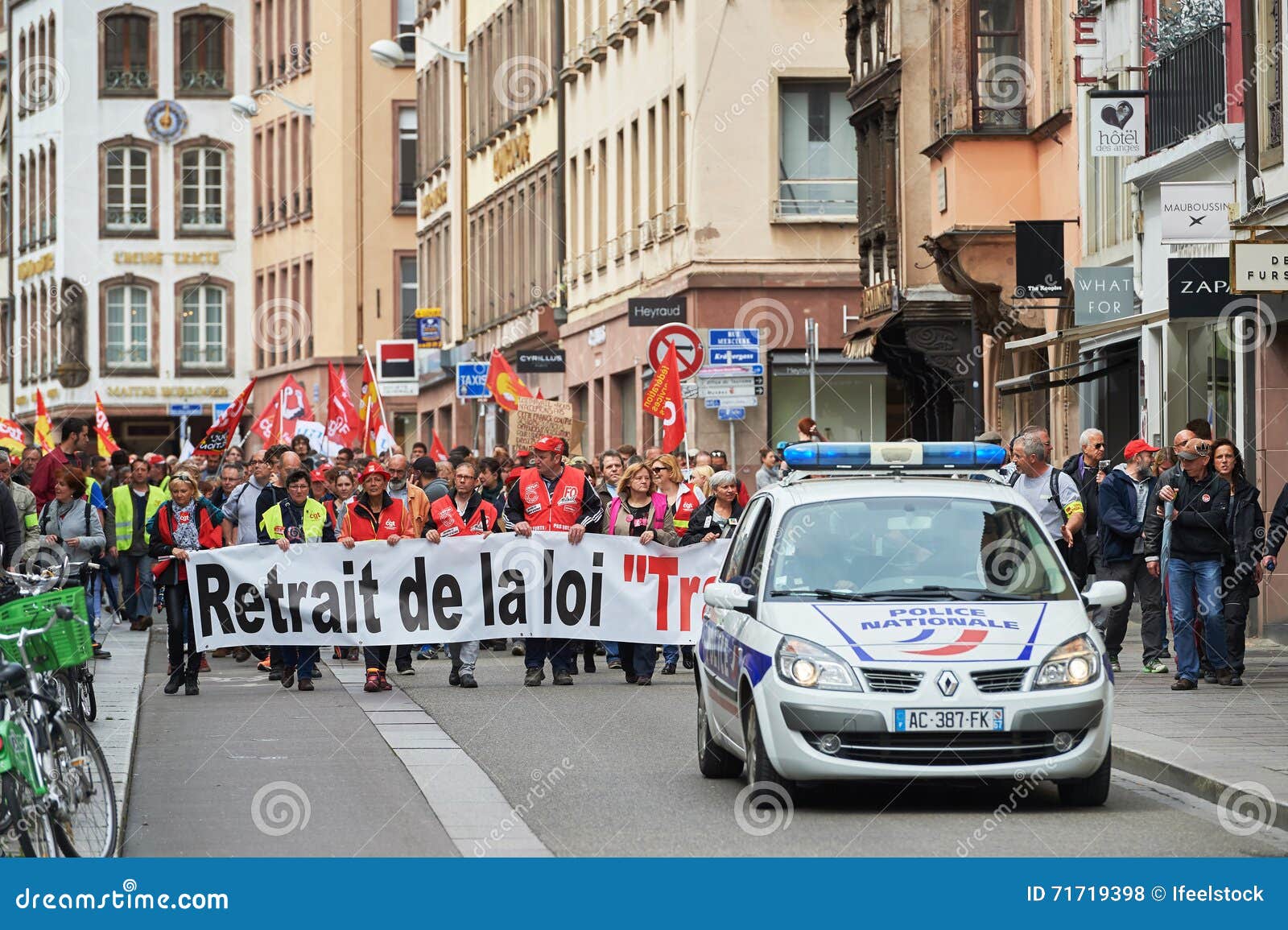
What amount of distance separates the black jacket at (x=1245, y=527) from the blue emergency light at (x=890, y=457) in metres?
5.55

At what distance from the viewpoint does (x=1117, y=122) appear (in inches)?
1013

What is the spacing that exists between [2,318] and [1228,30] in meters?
75.5

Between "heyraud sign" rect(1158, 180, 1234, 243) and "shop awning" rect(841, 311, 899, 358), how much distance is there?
1187 centimetres

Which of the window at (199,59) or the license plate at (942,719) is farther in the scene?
the window at (199,59)

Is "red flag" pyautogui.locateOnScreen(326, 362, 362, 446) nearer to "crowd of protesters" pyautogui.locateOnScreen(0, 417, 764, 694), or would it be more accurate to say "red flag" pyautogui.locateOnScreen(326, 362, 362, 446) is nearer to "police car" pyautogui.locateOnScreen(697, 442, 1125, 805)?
"crowd of protesters" pyautogui.locateOnScreen(0, 417, 764, 694)

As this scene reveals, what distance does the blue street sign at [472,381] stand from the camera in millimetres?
43875

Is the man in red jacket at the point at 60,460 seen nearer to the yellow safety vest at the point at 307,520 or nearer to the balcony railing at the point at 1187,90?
the yellow safety vest at the point at 307,520

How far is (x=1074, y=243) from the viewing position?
97.1ft

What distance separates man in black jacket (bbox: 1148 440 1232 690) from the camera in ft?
62.2

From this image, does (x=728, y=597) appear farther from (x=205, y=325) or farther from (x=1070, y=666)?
(x=205, y=325)

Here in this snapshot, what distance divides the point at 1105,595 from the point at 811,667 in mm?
1609

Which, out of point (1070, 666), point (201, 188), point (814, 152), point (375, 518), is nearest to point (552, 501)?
point (375, 518)

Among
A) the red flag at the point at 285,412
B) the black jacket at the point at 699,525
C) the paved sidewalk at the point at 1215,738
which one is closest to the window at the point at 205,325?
the red flag at the point at 285,412

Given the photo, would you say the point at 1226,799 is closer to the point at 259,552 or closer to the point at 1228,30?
the point at 259,552
